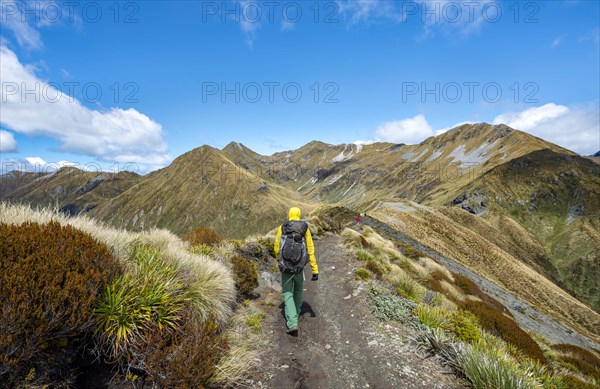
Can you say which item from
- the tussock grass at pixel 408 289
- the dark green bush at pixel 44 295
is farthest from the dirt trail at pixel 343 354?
the dark green bush at pixel 44 295

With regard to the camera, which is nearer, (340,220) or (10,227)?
(10,227)

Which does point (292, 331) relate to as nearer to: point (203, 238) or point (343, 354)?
point (343, 354)

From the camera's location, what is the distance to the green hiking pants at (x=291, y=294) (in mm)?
8281

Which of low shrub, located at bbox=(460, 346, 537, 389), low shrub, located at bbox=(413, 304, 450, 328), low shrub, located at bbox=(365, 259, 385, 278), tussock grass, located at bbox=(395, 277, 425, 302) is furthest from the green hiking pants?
low shrub, located at bbox=(365, 259, 385, 278)

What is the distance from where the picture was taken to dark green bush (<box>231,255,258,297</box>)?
1070 centimetres

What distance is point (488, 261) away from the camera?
4609 centimetres

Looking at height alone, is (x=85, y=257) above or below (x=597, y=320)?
above

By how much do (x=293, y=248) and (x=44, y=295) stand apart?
18.2 feet

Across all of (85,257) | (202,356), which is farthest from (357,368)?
(85,257)

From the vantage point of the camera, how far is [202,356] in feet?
17.4

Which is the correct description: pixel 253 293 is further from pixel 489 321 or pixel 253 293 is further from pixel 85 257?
pixel 489 321

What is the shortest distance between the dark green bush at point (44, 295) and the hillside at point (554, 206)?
117m

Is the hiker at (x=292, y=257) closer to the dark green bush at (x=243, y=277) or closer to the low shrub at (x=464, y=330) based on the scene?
the dark green bush at (x=243, y=277)

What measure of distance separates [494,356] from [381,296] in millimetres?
4771
